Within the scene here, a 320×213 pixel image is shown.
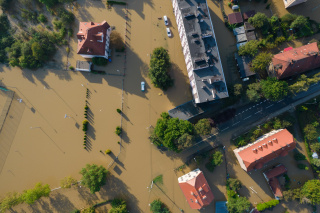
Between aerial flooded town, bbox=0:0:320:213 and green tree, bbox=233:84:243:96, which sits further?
aerial flooded town, bbox=0:0:320:213

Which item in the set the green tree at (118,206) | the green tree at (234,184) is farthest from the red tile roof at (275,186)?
the green tree at (118,206)

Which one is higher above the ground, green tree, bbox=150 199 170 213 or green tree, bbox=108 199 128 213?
green tree, bbox=108 199 128 213

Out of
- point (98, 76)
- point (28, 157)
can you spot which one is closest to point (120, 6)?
point (98, 76)

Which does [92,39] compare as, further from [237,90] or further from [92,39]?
[237,90]

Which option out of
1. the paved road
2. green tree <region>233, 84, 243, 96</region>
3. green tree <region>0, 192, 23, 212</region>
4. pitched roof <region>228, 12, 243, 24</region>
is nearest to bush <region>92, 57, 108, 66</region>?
green tree <region>233, 84, 243, 96</region>

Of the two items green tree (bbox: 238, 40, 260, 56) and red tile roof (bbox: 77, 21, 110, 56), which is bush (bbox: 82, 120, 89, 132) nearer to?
red tile roof (bbox: 77, 21, 110, 56)

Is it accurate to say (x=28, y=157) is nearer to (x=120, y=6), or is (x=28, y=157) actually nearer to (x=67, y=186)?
(x=67, y=186)

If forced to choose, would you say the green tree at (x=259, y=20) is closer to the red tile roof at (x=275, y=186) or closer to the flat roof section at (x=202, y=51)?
the flat roof section at (x=202, y=51)
